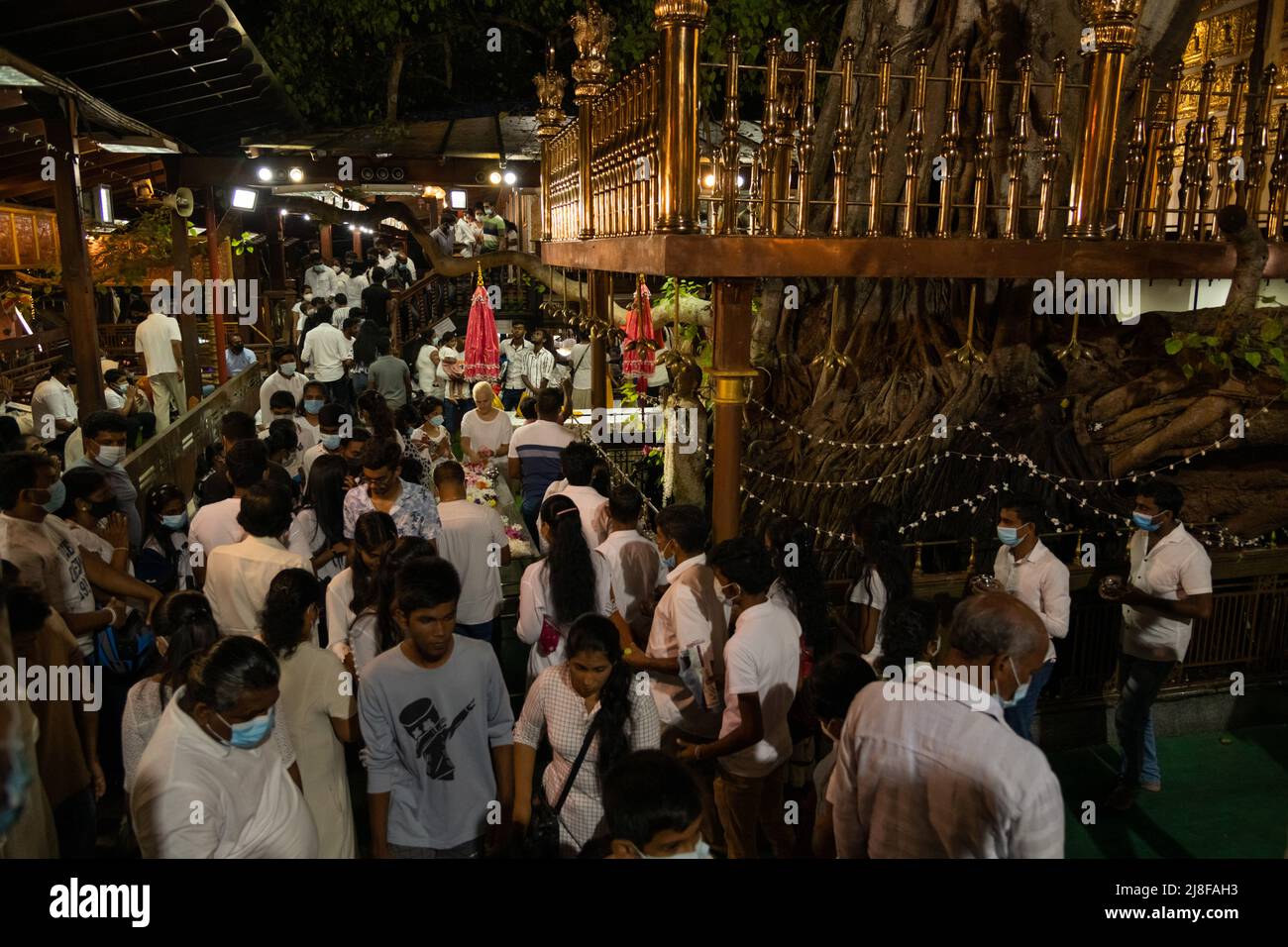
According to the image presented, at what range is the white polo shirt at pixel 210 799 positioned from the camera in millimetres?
2641

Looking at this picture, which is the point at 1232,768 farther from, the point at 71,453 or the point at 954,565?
the point at 71,453

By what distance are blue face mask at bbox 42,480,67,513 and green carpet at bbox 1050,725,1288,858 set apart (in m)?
6.10

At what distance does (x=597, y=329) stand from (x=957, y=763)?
8.20 metres

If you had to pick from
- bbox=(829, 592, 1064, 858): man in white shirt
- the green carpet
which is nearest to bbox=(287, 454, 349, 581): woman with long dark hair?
bbox=(829, 592, 1064, 858): man in white shirt

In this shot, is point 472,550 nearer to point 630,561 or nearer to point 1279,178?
point 630,561

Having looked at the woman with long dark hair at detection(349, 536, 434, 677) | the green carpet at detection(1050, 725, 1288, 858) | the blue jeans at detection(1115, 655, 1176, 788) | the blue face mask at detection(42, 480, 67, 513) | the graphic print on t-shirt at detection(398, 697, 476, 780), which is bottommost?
the green carpet at detection(1050, 725, 1288, 858)

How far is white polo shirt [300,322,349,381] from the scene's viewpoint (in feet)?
41.5

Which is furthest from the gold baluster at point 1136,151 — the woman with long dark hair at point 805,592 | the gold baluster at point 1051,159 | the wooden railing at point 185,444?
the wooden railing at point 185,444

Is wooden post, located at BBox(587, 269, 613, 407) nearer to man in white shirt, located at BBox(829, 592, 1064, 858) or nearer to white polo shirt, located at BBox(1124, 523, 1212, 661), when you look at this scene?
white polo shirt, located at BBox(1124, 523, 1212, 661)

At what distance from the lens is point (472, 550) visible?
5281 mm

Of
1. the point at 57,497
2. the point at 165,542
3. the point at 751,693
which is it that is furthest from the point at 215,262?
the point at 751,693

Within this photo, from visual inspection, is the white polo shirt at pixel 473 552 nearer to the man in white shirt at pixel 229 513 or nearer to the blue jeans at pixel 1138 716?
the man in white shirt at pixel 229 513

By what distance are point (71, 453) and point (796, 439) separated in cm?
623

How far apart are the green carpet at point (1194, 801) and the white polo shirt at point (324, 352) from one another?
10338 mm
